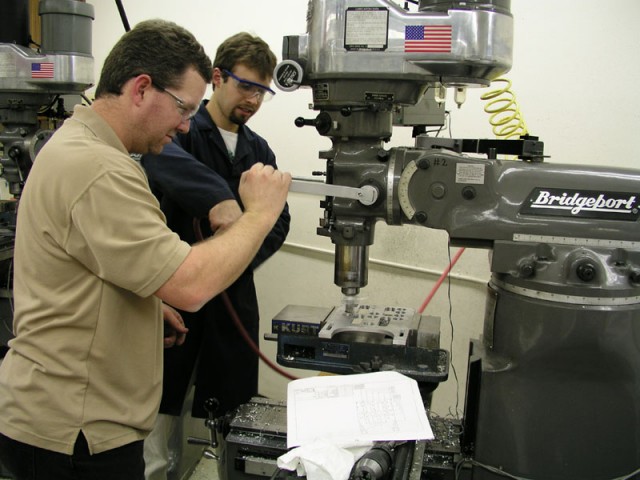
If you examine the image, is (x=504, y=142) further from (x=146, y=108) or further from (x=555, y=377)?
(x=146, y=108)

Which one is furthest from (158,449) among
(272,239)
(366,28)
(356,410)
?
(366,28)

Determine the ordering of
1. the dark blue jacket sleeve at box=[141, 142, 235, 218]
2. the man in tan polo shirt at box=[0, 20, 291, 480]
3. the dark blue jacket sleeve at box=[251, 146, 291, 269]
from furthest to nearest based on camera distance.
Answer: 1. the dark blue jacket sleeve at box=[251, 146, 291, 269]
2. the dark blue jacket sleeve at box=[141, 142, 235, 218]
3. the man in tan polo shirt at box=[0, 20, 291, 480]

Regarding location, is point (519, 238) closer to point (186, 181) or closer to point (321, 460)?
point (321, 460)

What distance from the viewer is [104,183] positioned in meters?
0.97

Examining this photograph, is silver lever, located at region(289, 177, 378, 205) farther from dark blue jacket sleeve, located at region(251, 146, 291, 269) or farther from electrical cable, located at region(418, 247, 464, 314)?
electrical cable, located at region(418, 247, 464, 314)

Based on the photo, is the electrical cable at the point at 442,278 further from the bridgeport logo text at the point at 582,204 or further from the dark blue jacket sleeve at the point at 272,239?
the bridgeport logo text at the point at 582,204

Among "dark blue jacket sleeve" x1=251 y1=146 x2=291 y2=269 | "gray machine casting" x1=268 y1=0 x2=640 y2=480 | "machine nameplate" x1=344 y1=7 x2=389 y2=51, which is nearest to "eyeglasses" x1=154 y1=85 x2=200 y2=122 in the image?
"gray machine casting" x1=268 y1=0 x2=640 y2=480

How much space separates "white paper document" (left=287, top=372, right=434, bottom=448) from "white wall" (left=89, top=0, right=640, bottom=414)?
52.1 inches

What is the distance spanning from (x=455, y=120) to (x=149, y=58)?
5.15 ft

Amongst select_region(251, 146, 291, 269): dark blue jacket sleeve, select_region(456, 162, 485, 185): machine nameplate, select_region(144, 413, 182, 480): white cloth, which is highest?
select_region(456, 162, 485, 185): machine nameplate

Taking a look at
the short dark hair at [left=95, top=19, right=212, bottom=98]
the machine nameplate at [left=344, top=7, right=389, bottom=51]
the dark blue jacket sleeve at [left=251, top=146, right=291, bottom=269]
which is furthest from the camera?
the dark blue jacket sleeve at [left=251, top=146, right=291, bottom=269]

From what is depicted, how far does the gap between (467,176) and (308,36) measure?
0.47 meters

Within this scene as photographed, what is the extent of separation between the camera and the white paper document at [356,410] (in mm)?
1079

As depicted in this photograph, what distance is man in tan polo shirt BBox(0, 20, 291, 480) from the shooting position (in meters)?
0.98
